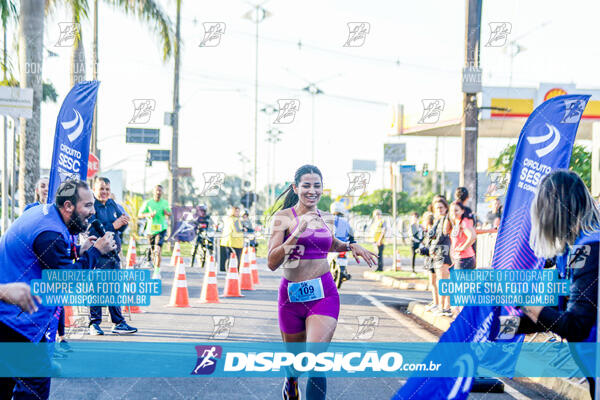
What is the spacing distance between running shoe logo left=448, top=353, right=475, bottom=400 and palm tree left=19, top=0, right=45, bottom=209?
22.6 feet

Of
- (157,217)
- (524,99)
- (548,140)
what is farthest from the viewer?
(524,99)

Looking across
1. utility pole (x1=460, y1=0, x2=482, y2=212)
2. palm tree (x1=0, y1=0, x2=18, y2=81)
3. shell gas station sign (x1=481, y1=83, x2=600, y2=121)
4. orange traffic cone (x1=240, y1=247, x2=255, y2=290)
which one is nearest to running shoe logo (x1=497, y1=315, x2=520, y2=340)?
utility pole (x1=460, y1=0, x2=482, y2=212)

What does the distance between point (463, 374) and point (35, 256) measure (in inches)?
109

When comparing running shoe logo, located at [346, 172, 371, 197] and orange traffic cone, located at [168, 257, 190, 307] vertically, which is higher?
running shoe logo, located at [346, 172, 371, 197]

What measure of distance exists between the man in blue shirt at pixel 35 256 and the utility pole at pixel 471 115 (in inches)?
276

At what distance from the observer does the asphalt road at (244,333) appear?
534 centimetres

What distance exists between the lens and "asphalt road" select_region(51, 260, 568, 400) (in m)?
5.34

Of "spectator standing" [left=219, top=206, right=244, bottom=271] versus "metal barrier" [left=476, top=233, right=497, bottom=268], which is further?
"spectator standing" [left=219, top=206, right=244, bottom=271]

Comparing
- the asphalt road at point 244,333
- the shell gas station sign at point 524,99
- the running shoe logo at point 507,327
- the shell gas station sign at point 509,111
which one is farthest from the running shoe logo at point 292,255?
the shell gas station sign at point 524,99

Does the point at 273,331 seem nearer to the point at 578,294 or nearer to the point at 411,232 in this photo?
the point at 578,294

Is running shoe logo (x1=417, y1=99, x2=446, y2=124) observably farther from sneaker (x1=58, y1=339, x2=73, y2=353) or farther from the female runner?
sneaker (x1=58, y1=339, x2=73, y2=353)

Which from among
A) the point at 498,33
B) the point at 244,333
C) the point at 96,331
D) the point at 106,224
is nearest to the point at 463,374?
the point at 244,333

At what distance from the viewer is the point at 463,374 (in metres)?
4.04

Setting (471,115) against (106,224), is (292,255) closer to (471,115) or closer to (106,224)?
(106,224)
